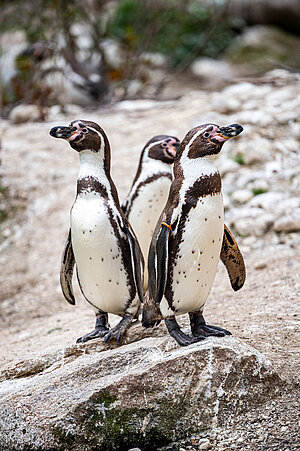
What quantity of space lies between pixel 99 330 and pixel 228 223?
252 cm

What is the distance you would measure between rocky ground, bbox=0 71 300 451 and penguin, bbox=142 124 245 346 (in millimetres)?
331

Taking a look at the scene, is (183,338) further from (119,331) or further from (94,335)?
(94,335)

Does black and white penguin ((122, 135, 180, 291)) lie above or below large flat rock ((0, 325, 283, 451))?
above

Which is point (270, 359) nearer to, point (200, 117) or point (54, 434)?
point (54, 434)

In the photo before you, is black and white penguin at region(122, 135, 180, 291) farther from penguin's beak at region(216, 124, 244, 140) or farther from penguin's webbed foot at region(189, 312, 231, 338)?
penguin's beak at region(216, 124, 244, 140)

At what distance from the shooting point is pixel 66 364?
2.76 meters

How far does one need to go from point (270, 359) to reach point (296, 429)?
40cm

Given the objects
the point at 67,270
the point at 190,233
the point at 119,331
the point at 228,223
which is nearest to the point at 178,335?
the point at 119,331

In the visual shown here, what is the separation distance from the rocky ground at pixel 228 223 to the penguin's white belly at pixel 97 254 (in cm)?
31

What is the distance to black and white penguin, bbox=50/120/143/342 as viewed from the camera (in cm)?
285

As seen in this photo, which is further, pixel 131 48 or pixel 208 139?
pixel 131 48

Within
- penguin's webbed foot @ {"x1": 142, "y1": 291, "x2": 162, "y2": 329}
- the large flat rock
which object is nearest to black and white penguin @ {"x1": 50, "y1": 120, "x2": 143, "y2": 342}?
penguin's webbed foot @ {"x1": 142, "y1": 291, "x2": 162, "y2": 329}

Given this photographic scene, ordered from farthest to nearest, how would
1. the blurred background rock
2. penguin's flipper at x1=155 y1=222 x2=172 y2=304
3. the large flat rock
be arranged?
the blurred background rock, penguin's flipper at x1=155 y1=222 x2=172 y2=304, the large flat rock

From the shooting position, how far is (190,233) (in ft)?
8.59
